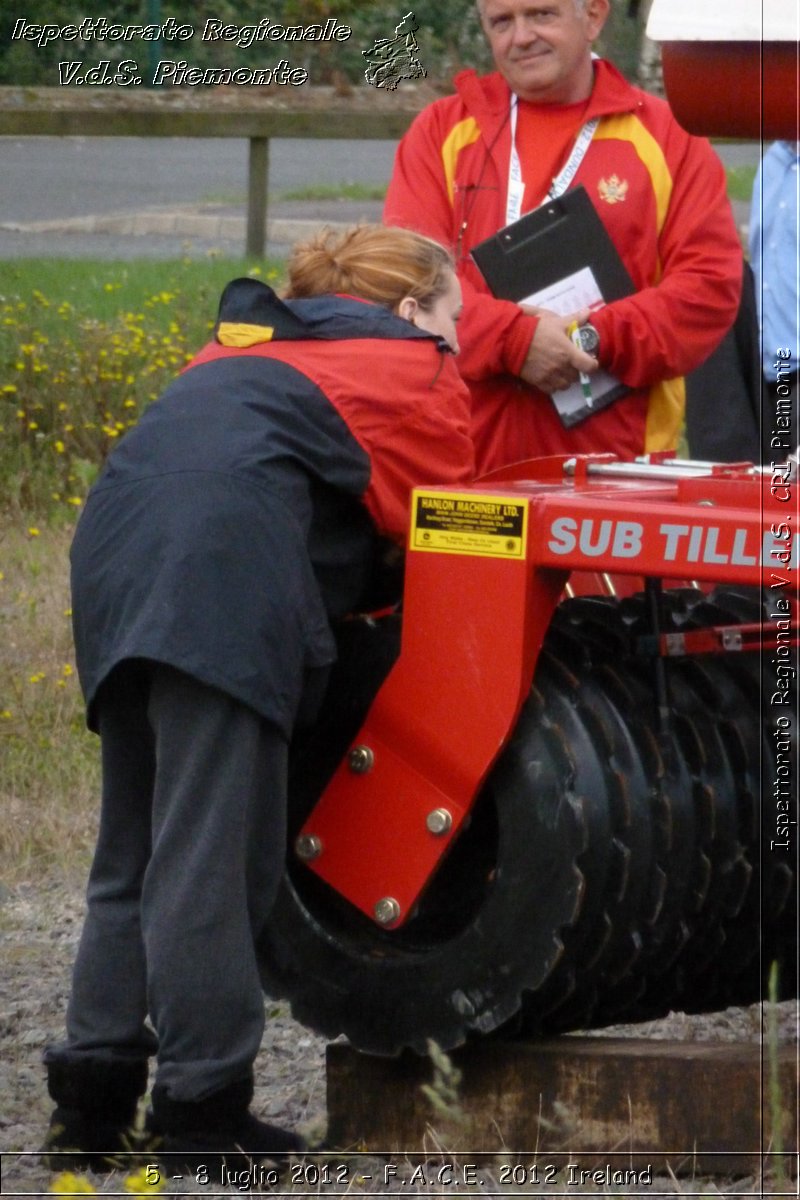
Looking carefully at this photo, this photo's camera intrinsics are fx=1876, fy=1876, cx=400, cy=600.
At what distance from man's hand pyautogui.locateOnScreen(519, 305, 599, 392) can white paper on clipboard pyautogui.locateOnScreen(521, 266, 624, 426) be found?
62mm

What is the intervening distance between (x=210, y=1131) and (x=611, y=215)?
2022mm

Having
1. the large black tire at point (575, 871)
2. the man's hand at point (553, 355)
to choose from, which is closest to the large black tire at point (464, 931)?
the large black tire at point (575, 871)

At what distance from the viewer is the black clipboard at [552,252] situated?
3732 mm

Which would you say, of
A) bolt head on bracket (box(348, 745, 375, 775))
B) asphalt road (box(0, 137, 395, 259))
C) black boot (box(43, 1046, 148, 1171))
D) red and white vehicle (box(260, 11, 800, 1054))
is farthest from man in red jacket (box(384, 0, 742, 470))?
asphalt road (box(0, 137, 395, 259))

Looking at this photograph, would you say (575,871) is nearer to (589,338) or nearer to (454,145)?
(589,338)

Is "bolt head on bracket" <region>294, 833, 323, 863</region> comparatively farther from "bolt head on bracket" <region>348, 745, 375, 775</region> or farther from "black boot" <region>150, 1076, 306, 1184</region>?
"black boot" <region>150, 1076, 306, 1184</region>

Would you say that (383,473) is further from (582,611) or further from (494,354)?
(494,354)

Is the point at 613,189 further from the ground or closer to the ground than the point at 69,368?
closer to the ground

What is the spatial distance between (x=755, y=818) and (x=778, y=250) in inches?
73.7

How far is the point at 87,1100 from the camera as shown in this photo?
2984 mm

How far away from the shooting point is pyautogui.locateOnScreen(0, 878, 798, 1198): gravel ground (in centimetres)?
290

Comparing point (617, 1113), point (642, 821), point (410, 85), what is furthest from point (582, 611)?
point (410, 85)

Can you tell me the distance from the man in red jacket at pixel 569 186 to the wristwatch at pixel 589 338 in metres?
0.02

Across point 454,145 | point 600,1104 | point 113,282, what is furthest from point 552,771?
point 113,282
